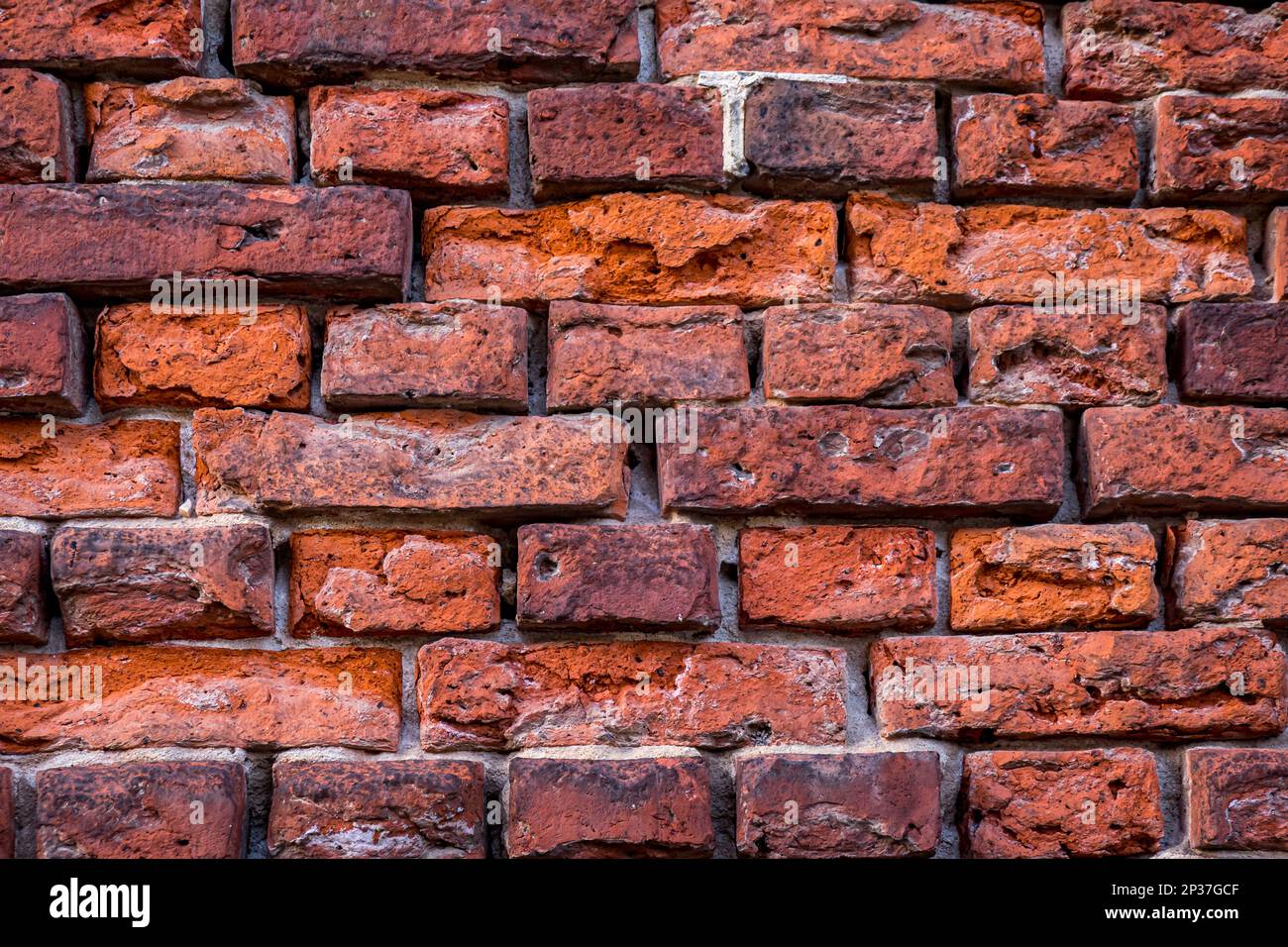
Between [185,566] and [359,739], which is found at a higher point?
[185,566]

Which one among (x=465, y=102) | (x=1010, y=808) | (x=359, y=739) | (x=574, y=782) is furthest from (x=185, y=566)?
(x=1010, y=808)

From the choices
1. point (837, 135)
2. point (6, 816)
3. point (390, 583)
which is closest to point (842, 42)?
point (837, 135)

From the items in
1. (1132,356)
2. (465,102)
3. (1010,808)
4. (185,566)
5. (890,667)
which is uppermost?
(465,102)

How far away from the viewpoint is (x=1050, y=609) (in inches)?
38.3

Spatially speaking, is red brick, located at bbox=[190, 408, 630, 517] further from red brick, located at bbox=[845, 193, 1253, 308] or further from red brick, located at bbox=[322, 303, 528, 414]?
red brick, located at bbox=[845, 193, 1253, 308]

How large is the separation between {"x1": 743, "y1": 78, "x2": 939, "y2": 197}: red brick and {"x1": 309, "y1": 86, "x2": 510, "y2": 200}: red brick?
238 mm

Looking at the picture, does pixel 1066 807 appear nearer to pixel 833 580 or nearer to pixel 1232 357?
pixel 833 580

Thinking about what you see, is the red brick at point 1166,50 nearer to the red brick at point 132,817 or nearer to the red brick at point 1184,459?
the red brick at point 1184,459

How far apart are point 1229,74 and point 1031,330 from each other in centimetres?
32

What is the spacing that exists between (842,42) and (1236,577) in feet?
1.98

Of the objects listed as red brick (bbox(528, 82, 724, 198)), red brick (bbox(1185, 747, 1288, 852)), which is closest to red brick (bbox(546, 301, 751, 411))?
red brick (bbox(528, 82, 724, 198))

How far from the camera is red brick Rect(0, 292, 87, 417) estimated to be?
933mm

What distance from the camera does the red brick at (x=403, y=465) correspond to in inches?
37.1

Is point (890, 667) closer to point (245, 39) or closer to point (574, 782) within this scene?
point (574, 782)
